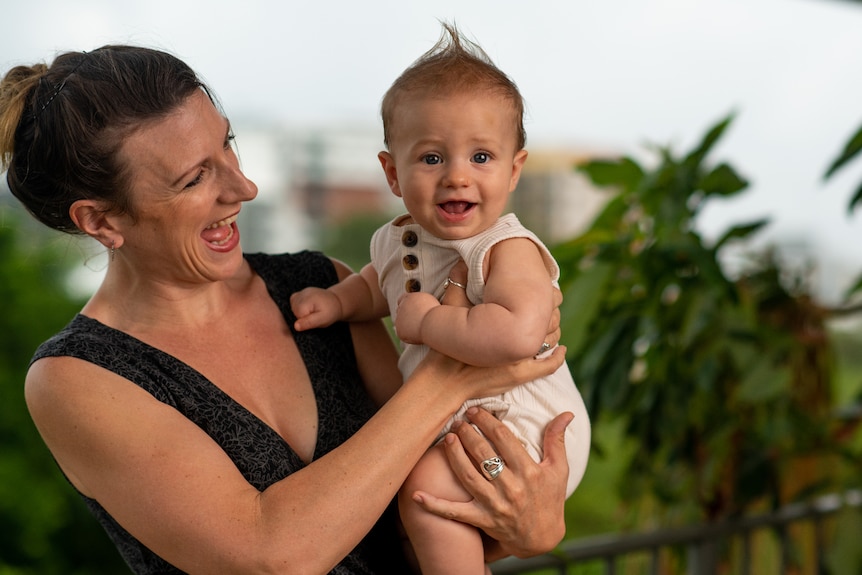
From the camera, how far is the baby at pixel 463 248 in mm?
1065

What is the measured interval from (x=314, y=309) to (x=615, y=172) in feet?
4.00

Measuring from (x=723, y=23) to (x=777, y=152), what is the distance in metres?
0.73

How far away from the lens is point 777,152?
4.38 m

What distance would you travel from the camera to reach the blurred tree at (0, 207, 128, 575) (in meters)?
3.67

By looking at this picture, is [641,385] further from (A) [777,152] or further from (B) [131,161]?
(A) [777,152]

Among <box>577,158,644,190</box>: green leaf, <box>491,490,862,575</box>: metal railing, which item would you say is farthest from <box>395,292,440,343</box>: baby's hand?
<box>577,158,644,190</box>: green leaf

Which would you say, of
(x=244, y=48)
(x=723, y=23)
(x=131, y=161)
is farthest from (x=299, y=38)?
(x=131, y=161)

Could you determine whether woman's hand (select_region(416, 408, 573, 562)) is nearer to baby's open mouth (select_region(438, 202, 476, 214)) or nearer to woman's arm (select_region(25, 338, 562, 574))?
woman's arm (select_region(25, 338, 562, 574))

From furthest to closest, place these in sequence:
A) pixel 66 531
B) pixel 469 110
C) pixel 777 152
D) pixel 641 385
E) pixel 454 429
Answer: pixel 777 152 → pixel 66 531 → pixel 641 385 → pixel 454 429 → pixel 469 110

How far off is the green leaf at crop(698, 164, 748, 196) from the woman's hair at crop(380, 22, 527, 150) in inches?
44.6

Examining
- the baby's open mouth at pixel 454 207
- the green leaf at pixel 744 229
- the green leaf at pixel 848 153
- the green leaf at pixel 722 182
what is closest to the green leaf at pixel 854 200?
the green leaf at pixel 848 153

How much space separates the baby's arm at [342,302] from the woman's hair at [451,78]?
262mm

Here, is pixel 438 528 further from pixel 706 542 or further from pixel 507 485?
pixel 706 542

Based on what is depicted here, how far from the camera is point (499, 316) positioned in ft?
3.41
